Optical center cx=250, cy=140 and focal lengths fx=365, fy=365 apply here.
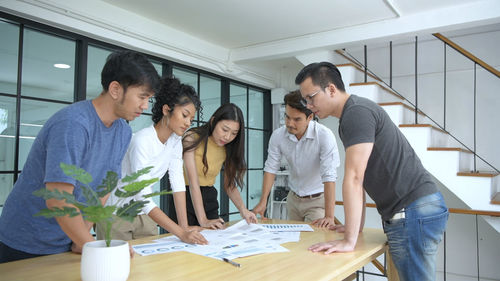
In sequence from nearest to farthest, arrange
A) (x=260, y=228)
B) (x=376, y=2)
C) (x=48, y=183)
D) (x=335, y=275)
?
(x=48, y=183) → (x=335, y=275) → (x=260, y=228) → (x=376, y=2)

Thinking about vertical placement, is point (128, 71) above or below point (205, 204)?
above

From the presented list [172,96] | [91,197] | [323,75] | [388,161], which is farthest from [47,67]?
[388,161]

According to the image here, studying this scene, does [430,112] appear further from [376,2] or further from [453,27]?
[376,2]

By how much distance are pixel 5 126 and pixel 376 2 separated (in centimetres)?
326

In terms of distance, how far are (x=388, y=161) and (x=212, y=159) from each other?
1085 mm

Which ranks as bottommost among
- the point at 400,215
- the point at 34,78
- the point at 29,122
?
the point at 400,215

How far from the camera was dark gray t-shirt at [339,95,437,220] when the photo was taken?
1.39m

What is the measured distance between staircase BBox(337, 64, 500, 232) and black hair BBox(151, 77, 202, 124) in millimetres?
2522

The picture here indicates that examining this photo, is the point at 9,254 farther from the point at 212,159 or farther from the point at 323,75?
the point at 323,75

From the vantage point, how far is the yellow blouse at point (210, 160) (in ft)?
7.07

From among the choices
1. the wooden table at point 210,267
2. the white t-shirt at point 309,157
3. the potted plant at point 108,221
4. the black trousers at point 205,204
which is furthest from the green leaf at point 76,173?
the white t-shirt at point 309,157

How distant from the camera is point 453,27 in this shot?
11.3 feet

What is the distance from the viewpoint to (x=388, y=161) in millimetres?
1425

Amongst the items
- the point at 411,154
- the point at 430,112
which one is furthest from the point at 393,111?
the point at 411,154
